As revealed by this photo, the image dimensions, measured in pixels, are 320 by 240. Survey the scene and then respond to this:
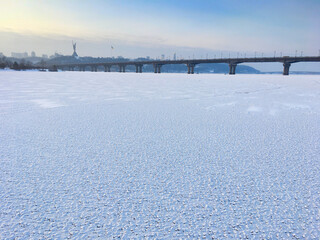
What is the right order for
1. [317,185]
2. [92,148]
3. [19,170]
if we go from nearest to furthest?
[317,185], [19,170], [92,148]

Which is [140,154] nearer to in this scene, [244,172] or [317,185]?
[244,172]

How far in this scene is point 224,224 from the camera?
2092mm

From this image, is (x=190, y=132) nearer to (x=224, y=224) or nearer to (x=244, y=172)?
(x=244, y=172)

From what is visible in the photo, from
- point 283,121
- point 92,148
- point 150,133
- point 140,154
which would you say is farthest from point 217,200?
point 283,121

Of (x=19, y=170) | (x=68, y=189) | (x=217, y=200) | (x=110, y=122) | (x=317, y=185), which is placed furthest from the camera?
(x=110, y=122)

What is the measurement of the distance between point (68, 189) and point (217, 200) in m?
1.83

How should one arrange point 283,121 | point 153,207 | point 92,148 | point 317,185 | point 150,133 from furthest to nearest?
1. point 283,121
2. point 150,133
3. point 92,148
4. point 317,185
5. point 153,207

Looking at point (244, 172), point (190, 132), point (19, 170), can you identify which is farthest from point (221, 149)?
point (19, 170)

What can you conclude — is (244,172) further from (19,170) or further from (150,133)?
(19,170)

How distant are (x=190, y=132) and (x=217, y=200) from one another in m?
3.16

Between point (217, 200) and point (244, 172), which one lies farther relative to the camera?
point (244, 172)

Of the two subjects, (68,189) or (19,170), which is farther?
(19,170)

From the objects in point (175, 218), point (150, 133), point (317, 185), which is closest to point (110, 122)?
point (150, 133)

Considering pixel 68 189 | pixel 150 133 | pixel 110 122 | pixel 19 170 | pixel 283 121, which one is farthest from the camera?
pixel 283 121
